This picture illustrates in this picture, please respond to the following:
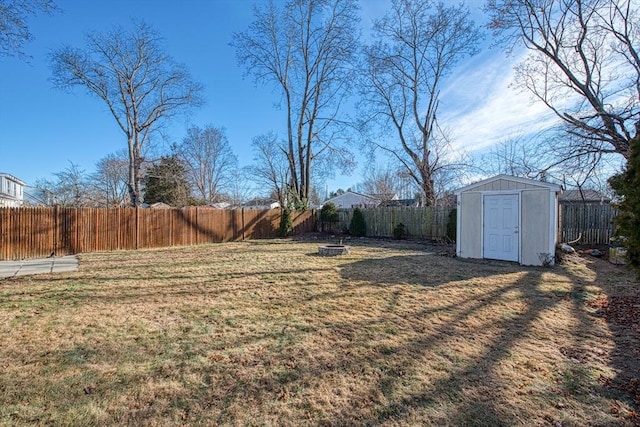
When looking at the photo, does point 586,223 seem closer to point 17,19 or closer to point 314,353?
point 314,353

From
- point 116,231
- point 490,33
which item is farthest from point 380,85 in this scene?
point 116,231

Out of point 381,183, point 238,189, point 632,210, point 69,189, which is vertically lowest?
point 632,210

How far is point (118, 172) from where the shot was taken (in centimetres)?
2405

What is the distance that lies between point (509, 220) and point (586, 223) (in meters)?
4.77

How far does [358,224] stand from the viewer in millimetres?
16281

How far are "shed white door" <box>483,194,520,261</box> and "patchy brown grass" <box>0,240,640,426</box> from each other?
8.05 feet

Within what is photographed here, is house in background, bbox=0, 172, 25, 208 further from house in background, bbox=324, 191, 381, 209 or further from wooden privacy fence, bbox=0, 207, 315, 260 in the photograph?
house in background, bbox=324, 191, 381, 209

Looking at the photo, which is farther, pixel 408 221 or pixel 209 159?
pixel 209 159

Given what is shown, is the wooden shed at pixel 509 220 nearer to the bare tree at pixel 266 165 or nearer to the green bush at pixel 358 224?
the green bush at pixel 358 224

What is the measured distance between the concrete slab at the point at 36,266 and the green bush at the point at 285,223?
921 cm

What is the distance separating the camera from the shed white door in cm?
831

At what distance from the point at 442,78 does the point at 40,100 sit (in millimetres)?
20217

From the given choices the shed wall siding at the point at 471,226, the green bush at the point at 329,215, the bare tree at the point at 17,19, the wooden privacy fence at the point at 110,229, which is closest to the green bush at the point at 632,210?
the shed wall siding at the point at 471,226

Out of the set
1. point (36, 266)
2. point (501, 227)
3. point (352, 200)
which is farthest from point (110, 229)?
point (352, 200)
